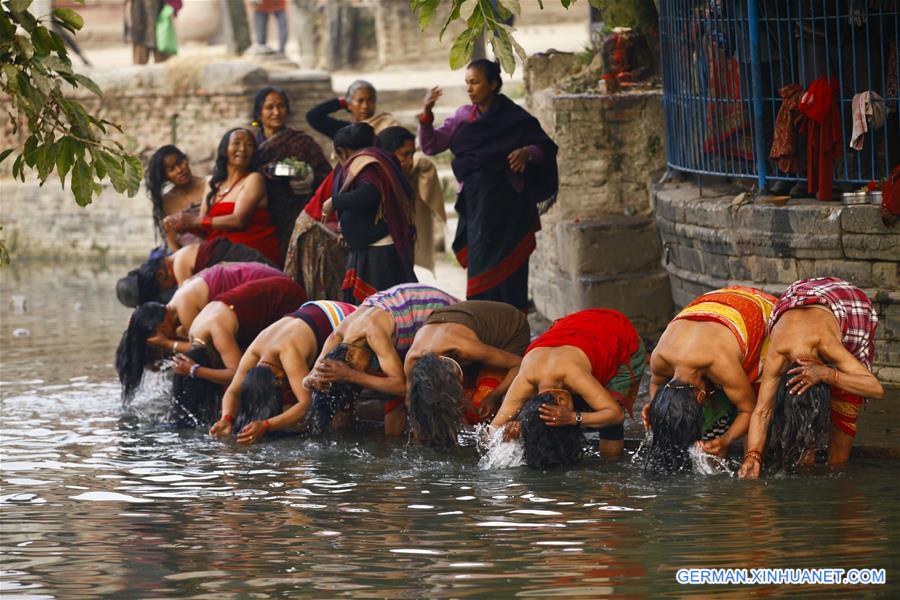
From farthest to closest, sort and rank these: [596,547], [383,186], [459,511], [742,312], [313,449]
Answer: [383,186]
[313,449]
[742,312]
[459,511]
[596,547]

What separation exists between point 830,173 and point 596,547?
3.68m

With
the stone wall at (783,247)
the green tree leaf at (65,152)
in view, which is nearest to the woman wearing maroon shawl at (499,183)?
the stone wall at (783,247)

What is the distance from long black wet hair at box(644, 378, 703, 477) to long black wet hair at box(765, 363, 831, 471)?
35 centimetres

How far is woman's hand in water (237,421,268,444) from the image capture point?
8945mm

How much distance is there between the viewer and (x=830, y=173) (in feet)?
30.7

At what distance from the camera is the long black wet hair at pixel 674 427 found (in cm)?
753

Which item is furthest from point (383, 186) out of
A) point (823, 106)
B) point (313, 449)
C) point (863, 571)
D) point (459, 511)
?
point (863, 571)

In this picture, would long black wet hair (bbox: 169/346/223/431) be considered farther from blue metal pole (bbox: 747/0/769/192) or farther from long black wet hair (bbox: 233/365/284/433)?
blue metal pole (bbox: 747/0/769/192)

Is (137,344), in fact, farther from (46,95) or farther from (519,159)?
(46,95)

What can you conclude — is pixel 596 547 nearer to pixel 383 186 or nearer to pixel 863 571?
pixel 863 571

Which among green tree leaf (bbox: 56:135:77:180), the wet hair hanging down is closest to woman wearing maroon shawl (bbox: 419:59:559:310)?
the wet hair hanging down

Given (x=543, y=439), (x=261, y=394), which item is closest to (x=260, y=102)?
(x=261, y=394)

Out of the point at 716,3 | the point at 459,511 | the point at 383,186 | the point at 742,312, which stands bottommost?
the point at 459,511

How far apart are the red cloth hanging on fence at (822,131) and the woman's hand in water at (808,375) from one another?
2.19m
